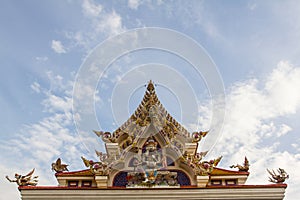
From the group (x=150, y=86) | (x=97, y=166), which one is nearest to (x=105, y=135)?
(x=97, y=166)

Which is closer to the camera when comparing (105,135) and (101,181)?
(101,181)

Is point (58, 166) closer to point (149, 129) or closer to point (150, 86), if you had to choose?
point (149, 129)

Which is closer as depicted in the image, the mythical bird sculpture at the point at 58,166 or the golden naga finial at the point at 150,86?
the mythical bird sculpture at the point at 58,166

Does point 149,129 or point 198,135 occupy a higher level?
point 149,129

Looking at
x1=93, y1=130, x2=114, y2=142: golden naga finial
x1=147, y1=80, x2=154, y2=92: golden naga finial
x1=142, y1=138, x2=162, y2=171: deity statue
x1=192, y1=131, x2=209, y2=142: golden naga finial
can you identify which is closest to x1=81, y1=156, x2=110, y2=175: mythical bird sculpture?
x1=93, y1=130, x2=114, y2=142: golden naga finial

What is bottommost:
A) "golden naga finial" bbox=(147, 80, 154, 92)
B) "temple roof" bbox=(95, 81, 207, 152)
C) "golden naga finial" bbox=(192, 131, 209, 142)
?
"golden naga finial" bbox=(192, 131, 209, 142)

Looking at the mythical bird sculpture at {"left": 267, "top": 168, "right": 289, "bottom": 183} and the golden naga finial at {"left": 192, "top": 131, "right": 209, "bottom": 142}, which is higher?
the golden naga finial at {"left": 192, "top": 131, "right": 209, "bottom": 142}

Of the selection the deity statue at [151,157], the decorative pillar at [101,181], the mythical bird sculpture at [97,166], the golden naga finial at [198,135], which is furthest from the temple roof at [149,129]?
the decorative pillar at [101,181]

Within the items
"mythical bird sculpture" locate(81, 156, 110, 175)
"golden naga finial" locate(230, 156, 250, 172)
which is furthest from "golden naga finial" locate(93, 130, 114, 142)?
"golden naga finial" locate(230, 156, 250, 172)

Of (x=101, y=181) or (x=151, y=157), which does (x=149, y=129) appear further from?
(x=101, y=181)

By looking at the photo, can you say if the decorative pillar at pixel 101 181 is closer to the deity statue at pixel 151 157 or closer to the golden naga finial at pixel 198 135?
the deity statue at pixel 151 157

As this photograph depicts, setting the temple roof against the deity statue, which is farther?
the temple roof

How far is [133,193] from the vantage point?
1066 centimetres

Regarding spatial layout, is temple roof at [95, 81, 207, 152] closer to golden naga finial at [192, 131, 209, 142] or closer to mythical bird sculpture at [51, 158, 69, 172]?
golden naga finial at [192, 131, 209, 142]
